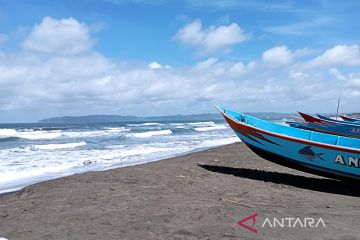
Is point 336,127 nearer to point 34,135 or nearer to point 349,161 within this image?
point 349,161

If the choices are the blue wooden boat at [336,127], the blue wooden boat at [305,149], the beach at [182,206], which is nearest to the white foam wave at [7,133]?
the blue wooden boat at [336,127]

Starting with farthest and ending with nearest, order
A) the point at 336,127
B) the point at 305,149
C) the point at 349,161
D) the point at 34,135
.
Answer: the point at 34,135 < the point at 336,127 < the point at 305,149 < the point at 349,161

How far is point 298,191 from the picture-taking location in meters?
7.34

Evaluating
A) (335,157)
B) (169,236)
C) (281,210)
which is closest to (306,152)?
(335,157)

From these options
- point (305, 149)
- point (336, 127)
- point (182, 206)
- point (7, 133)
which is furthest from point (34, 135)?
point (182, 206)

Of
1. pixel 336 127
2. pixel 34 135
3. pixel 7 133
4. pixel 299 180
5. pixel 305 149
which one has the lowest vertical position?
pixel 299 180

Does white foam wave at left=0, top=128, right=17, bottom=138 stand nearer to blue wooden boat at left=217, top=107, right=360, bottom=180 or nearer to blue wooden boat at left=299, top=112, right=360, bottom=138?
blue wooden boat at left=299, top=112, right=360, bottom=138

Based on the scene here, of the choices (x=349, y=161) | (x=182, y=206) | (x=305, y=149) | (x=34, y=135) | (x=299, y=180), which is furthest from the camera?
(x=34, y=135)

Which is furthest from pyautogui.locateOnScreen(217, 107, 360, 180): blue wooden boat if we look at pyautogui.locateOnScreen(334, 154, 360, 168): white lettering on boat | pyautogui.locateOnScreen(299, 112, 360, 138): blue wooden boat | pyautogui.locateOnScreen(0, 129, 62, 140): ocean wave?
pyautogui.locateOnScreen(0, 129, 62, 140): ocean wave

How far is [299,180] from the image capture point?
8.42m

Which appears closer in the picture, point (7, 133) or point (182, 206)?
point (182, 206)

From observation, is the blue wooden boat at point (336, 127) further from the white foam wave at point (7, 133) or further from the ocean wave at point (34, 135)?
the white foam wave at point (7, 133)

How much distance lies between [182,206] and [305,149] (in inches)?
118

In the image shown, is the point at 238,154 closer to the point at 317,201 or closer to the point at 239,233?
the point at 317,201
